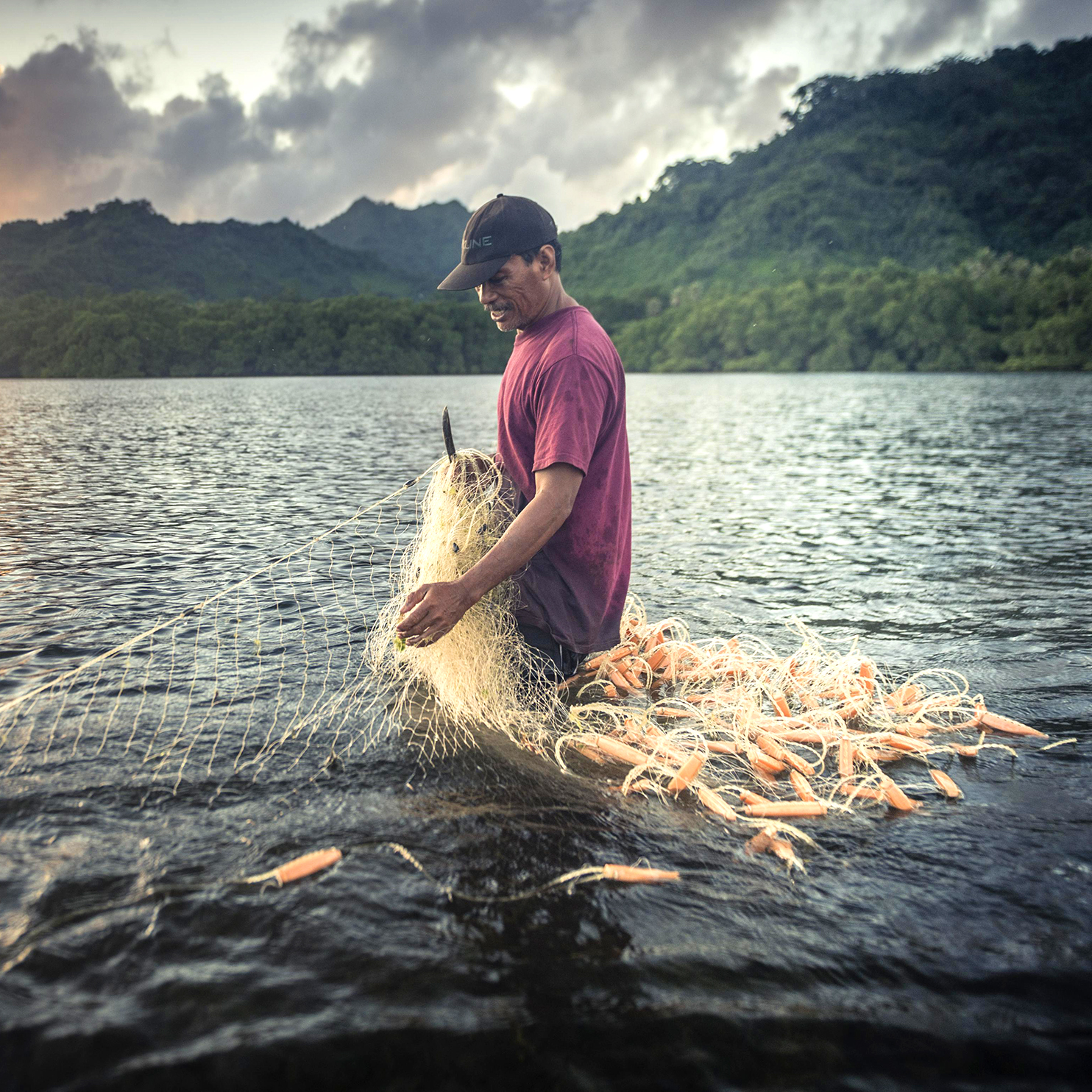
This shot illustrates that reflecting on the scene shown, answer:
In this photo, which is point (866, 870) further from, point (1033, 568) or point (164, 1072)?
point (1033, 568)

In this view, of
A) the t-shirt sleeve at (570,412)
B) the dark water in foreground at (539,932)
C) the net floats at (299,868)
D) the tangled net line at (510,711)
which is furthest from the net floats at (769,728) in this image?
the t-shirt sleeve at (570,412)

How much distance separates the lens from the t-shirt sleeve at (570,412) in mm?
4797

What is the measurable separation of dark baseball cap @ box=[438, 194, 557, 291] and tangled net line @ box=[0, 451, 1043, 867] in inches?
49.9

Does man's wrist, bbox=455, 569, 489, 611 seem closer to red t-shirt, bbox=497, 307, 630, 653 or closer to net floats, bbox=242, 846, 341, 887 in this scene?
red t-shirt, bbox=497, 307, 630, 653

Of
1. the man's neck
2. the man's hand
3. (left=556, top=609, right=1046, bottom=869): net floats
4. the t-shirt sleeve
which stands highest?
the man's neck

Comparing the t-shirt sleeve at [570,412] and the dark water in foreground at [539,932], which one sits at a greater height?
the t-shirt sleeve at [570,412]

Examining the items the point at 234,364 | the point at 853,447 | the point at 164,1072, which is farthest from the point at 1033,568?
the point at 234,364

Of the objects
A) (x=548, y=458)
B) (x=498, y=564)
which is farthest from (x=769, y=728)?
(x=548, y=458)

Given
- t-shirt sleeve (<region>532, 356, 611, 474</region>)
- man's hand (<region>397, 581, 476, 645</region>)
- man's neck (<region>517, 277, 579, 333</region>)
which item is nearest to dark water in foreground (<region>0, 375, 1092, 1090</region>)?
man's hand (<region>397, 581, 476, 645</region>)

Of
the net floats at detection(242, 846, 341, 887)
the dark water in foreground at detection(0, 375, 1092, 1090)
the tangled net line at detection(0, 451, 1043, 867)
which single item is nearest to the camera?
the dark water in foreground at detection(0, 375, 1092, 1090)

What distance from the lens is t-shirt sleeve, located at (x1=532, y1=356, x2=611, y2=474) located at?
4.80 meters

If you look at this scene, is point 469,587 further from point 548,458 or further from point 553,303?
point 553,303

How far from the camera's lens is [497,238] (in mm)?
5066

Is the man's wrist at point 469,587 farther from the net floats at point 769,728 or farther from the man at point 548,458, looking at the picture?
the net floats at point 769,728
